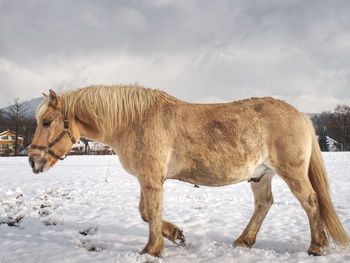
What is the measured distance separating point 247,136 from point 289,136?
1.86 ft

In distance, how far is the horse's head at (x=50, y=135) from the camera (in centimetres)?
325

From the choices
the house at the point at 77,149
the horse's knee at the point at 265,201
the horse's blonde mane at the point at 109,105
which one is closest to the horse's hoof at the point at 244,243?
the horse's knee at the point at 265,201

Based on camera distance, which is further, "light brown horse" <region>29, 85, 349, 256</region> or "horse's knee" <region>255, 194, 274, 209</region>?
"horse's knee" <region>255, 194, 274, 209</region>

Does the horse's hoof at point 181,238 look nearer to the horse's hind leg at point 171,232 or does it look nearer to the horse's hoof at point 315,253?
the horse's hind leg at point 171,232

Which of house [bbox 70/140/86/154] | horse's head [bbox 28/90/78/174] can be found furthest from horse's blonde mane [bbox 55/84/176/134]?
house [bbox 70/140/86/154]

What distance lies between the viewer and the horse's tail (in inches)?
125

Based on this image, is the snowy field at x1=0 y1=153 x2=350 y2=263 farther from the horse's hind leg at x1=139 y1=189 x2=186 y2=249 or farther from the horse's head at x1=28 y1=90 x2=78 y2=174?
the horse's head at x1=28 y1=90 x2=78 y2=174

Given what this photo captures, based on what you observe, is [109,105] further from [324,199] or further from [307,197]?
[324,199]

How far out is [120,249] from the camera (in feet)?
11.3

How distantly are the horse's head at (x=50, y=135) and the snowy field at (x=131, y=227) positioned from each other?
1287mm

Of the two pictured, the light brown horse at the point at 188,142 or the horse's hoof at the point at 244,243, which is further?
the horse's hoof at the point at 244,243

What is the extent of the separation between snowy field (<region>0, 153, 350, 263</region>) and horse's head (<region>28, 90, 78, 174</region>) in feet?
4.22

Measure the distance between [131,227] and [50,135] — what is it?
7.51ft

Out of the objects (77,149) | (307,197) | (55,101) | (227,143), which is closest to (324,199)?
(307,197)
